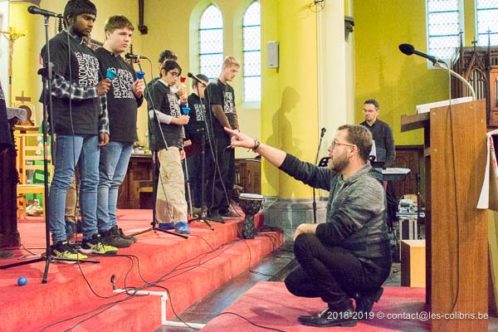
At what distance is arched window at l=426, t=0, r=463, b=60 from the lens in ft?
37.9

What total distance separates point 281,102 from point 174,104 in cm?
216

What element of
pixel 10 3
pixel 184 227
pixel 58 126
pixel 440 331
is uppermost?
pixel 10 3

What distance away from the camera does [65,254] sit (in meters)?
3.49

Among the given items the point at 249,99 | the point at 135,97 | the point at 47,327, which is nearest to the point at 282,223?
the point at 135,97

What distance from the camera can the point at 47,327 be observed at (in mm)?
2781

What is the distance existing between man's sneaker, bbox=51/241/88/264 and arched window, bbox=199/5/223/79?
31.2 feet

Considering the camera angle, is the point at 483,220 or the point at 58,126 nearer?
the point at 483,220

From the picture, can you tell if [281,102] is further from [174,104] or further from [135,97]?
[135,97]

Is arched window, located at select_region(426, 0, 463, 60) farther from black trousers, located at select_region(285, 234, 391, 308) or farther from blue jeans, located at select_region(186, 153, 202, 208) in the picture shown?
black trousers, located at select_region(285, 234, 391, 308)

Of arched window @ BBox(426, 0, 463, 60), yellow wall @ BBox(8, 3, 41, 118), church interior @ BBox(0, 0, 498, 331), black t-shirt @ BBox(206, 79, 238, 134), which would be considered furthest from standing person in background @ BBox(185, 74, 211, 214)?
arched window @ BBox(426, 0, 463, 60)

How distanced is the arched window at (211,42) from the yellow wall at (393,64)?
2.92m

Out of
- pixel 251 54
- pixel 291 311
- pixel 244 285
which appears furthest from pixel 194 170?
pixel 251 54

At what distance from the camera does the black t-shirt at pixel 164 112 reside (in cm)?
488

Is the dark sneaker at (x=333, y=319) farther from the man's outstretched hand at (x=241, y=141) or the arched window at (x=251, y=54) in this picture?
the arched window at (x=251, y=54)
